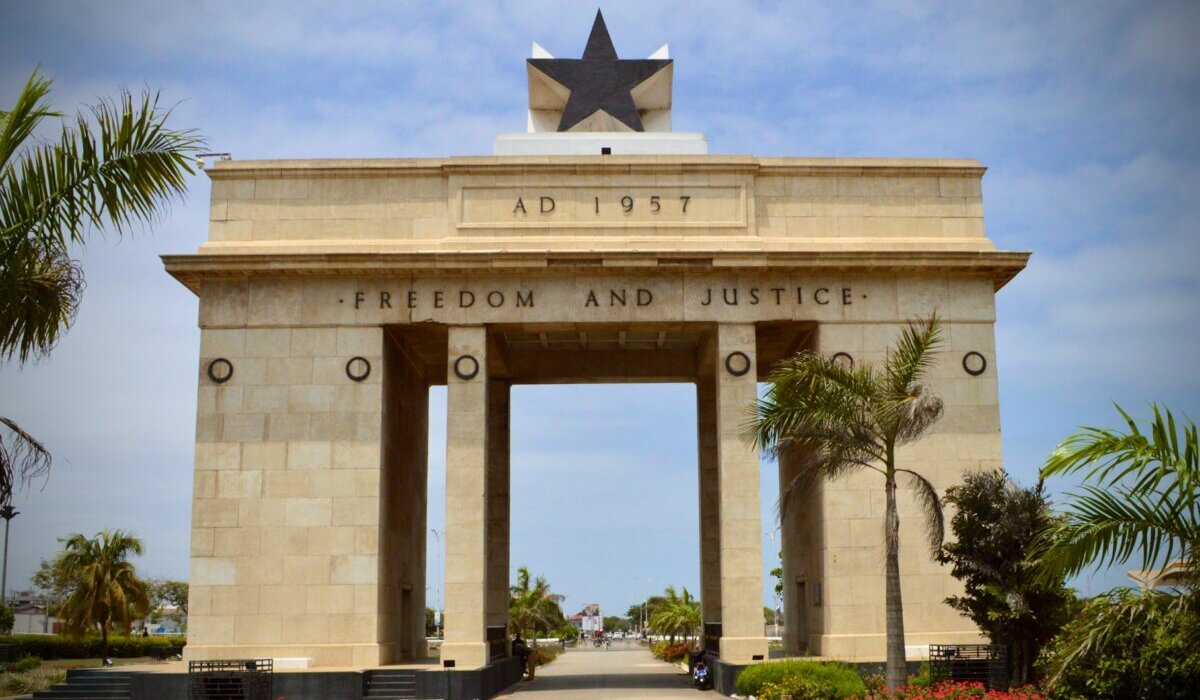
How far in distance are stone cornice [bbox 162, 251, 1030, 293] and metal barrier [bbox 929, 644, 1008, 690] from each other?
1062 centimetres

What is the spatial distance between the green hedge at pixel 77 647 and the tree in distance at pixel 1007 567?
45.9 metres

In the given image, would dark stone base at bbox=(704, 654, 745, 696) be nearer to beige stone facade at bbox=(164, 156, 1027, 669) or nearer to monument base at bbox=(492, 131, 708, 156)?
beige stone facade at bbox=(164, 156, 1027, 669)

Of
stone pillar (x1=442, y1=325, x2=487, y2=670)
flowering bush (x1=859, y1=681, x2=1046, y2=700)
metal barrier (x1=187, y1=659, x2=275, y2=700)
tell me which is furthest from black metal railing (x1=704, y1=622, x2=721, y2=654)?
metal barrier (x1=187, y1=659, x2=275, y2=700)

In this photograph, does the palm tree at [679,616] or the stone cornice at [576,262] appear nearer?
Result: the stone cornice at [576,262]

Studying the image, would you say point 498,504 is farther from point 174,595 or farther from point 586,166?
point 174,595

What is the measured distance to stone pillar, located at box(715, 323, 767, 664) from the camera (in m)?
31.8

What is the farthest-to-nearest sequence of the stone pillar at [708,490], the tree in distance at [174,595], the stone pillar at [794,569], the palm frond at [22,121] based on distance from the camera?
the tree in distance at [174,595], the stone pillar at [708,490], the stone pillar at [794,569], the palm frond at [22,121]

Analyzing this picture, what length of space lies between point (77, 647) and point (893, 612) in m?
50.0

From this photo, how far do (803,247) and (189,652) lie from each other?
64.1 ft

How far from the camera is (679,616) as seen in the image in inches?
2783

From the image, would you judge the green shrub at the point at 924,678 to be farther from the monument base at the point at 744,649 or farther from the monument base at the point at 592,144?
the monument base at the point at 592,144

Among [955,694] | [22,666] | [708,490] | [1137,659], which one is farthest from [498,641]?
[1137,659]

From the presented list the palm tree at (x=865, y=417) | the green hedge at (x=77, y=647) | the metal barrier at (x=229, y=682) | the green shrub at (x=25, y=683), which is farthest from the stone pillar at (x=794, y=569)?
the green hedge at (x=77, y=647)

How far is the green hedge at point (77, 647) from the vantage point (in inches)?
2298
